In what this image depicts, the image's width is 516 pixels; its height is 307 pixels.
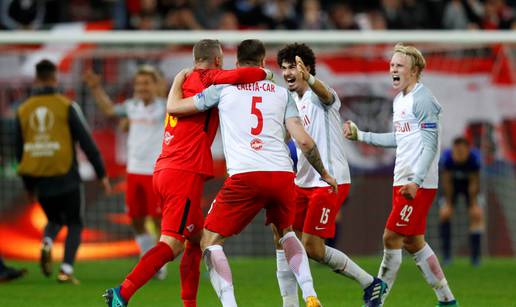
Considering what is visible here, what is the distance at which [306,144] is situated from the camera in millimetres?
9312

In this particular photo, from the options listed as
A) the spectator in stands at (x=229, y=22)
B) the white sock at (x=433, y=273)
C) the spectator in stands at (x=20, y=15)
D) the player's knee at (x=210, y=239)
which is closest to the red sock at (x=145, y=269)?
the player's knee at (x=210, y=239)

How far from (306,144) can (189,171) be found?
36.7 inches

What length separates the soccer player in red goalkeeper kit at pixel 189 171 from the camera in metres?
9.41

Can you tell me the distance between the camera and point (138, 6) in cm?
1992

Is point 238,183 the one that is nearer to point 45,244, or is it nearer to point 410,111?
point 410,111

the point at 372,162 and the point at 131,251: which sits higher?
the point at 372,162

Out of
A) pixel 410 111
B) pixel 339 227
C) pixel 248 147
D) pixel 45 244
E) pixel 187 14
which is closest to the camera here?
pixel 248 147

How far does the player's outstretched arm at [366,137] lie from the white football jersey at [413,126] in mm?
120

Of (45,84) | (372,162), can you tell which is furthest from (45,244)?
(372,162)

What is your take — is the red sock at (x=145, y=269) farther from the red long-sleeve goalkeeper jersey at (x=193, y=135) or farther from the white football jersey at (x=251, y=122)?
the white football jersey at (x=251, y=122)

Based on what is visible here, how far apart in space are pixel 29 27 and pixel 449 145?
6.56 metres

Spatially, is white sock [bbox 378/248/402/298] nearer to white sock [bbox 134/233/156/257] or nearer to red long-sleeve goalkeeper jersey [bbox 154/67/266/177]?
red long-sleeve goalkeeper jersey [bbox 154/67/266/177]

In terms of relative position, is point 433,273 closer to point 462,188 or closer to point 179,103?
point 179,103

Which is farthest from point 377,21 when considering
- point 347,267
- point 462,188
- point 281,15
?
point 347,267
